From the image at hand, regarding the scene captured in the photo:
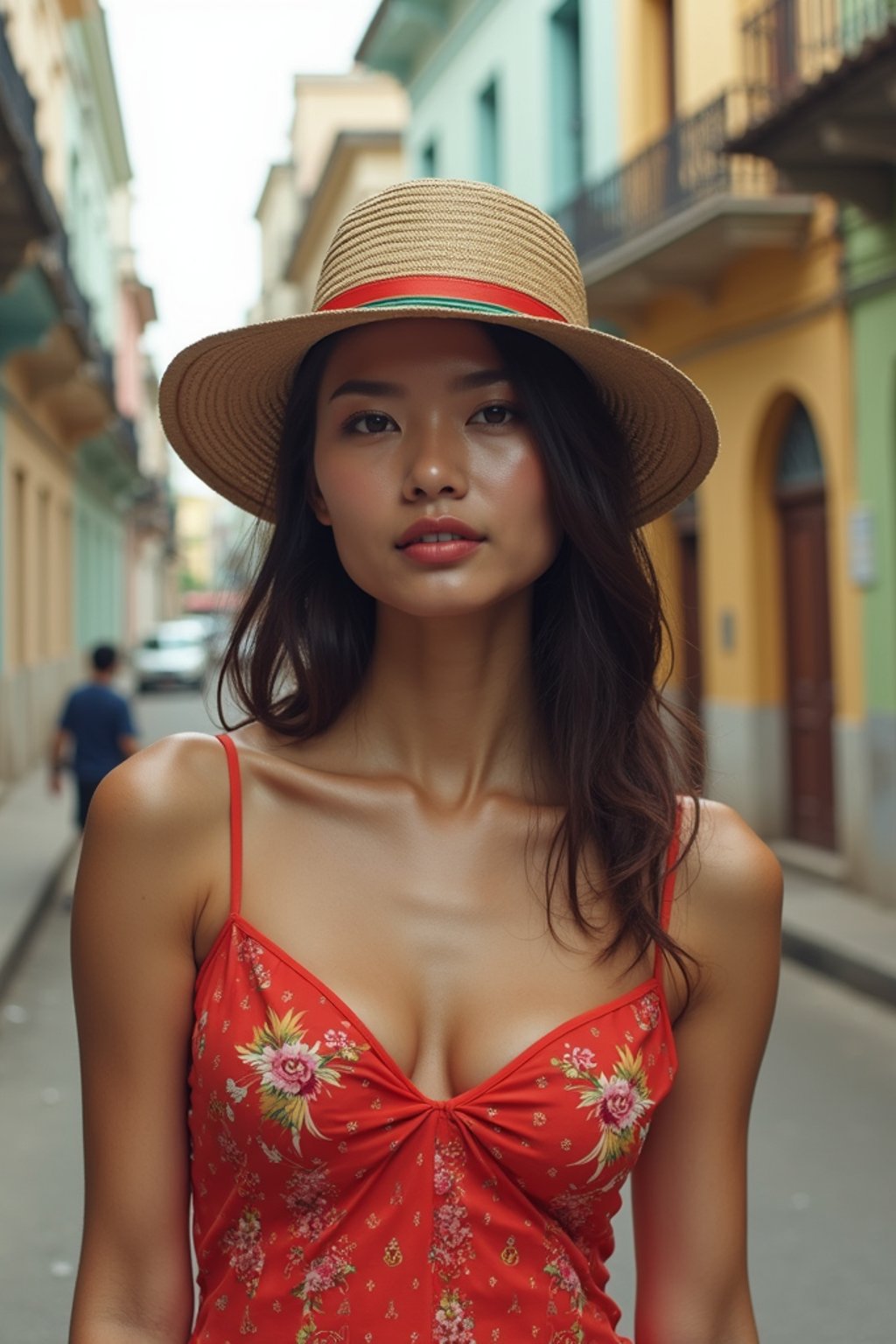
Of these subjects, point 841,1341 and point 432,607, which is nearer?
point 432,607

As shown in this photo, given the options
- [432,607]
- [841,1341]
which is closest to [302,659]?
[432,607]

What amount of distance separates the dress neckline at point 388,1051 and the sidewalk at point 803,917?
6.42 m

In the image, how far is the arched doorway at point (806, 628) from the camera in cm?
1177

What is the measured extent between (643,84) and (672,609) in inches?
523

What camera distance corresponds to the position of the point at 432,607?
1.70 m

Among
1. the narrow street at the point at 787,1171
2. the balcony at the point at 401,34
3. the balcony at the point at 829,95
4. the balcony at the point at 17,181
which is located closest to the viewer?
the narrow street at the point at 787,1171

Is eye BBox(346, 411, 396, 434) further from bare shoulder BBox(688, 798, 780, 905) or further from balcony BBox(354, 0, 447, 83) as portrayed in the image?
balcony BBox(354, 0, 447, 83)

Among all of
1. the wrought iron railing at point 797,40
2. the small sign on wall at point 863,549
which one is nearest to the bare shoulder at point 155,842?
the wrought iron railing at point 797,40

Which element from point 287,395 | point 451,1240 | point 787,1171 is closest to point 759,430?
point 787,1171

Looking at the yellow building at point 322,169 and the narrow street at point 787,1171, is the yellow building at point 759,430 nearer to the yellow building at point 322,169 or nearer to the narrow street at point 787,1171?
the narrow street at point 787,1171

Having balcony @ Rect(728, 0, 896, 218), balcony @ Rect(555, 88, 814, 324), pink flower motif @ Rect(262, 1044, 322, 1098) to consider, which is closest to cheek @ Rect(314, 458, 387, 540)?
pink flower motif @ Rect(262, 1044, 322, 1098)

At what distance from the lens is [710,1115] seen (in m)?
1.76

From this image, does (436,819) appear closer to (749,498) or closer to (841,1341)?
(841,1341)

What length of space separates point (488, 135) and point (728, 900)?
18882 mm
